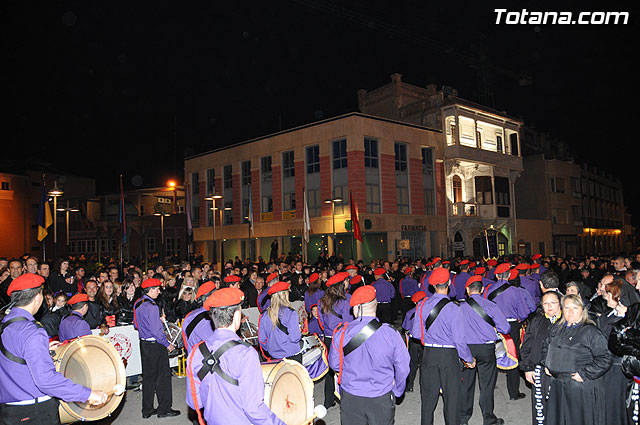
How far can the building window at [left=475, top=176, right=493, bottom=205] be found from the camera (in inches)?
1586

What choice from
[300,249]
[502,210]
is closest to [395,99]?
[502,210]

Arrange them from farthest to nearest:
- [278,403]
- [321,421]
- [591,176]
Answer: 1. [591,176]
2. [321,421]
3. [278,403]

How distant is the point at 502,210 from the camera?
1652 inches

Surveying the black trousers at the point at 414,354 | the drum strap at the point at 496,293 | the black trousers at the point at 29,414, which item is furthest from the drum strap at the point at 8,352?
the drum strap at the point at 496,293

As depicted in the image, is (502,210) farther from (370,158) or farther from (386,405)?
(386,405)

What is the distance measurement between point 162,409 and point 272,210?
31542 mm

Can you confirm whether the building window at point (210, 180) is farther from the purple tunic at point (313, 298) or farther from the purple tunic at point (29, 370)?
the purple tunic at point (29, 370)

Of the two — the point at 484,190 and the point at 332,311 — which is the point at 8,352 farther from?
the point at 484,190

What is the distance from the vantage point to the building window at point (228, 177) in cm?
4304

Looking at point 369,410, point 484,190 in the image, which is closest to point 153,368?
point 369,410

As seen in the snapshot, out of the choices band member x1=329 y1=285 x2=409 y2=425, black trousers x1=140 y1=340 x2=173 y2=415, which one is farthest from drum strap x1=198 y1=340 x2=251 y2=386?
black trousers x1=140 y1=340 x2=173 y2=415

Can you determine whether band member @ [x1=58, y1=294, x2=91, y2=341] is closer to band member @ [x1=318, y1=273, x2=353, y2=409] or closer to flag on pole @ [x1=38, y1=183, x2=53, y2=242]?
band member @ [x1=318, y1=273, x2=353, y2=409]

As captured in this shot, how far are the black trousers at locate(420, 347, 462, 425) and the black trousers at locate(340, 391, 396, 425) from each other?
153 centimetres

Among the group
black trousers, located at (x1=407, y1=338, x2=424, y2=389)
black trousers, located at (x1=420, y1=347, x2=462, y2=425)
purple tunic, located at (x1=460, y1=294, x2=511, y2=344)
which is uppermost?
purple tunic, located at (x1=460, y1=294, x2=511, y2=344)
